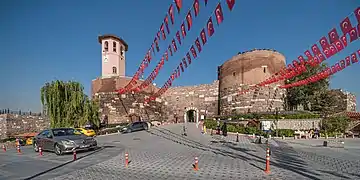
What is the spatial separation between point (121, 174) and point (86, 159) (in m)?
3.43

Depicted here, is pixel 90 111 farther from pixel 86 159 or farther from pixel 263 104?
pixel 263 104

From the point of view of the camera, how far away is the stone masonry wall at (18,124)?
2897 centimetres

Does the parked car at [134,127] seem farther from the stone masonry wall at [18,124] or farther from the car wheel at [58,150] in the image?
the car wheel at [58,150]

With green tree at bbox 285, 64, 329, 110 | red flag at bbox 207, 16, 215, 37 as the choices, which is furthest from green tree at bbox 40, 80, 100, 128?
green tree at bbox 285, 64, 329, 110

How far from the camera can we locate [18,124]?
1220 inches

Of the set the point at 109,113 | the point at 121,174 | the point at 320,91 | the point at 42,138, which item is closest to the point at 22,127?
the point at 109,113

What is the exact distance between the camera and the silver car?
1108 centimetres

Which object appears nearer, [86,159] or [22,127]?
[86,159]

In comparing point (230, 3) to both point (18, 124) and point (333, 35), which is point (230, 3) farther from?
point (18, 124)

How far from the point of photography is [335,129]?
69.2ft

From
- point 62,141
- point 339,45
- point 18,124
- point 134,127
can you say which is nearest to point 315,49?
point 339,45

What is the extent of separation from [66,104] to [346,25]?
978 inches

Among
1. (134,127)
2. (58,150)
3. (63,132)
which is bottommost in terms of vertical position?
(134,127)

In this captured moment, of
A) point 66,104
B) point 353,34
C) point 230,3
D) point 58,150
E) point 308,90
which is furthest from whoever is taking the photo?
point 308,90
